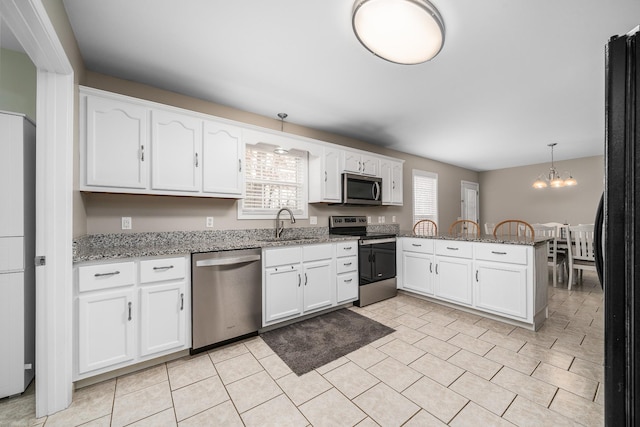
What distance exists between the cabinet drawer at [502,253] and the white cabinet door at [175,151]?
307 cm

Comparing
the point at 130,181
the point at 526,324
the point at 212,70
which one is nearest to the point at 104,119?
the point at 130,181

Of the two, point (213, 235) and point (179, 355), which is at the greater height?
point (213, 235)

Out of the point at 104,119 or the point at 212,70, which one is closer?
the point at 104,119

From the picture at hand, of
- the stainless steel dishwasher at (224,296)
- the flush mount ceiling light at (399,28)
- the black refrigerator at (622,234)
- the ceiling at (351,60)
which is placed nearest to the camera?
the black refrigerator at (622,234)

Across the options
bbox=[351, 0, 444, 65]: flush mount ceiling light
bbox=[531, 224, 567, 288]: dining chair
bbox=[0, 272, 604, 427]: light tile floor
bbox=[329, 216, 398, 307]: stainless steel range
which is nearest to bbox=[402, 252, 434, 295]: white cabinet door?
bbox=[329, 216, 398, 307]: stainless steel range

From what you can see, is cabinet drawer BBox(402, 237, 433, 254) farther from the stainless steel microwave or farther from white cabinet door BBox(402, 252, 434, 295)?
the stainless steel microwave

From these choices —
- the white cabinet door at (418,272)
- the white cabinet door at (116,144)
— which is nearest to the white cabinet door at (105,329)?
the white cabinet door at (116,144)

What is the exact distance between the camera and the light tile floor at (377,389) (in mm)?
1490

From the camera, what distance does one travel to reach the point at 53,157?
5.10 feet

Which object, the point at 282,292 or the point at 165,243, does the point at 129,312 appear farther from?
the point at 282,292

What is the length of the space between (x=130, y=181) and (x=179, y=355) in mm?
1491

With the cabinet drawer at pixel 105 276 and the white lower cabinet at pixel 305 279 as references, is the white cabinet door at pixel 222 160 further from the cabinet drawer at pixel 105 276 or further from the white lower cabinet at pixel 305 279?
the cabinet drawer at pixel 105 276

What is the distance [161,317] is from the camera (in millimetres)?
1984

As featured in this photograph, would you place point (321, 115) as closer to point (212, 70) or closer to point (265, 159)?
point (265, 159)
